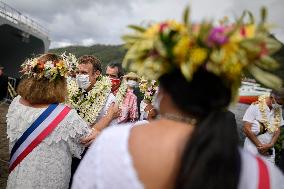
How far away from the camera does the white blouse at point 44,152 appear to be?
286cm

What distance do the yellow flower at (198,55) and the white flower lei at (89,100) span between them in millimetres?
2716

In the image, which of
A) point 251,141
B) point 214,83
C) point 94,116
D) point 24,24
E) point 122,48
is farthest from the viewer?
point 24,24

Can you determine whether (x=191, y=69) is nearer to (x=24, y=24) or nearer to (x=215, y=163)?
(x=215, y=163)

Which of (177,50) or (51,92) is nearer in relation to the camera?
(177,50)

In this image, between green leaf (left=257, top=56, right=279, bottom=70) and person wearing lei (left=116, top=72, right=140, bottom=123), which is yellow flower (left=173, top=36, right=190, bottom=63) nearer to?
green leaf (left=257, top=56, right=279, bottom=70)

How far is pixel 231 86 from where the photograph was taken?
158 centimetres

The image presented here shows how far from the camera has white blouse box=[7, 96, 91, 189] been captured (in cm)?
286

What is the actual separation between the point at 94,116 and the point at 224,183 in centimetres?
279

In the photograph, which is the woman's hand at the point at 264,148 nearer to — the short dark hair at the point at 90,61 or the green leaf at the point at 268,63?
the short dark hair at the point at 90,61

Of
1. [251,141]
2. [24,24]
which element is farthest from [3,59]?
[251,141]

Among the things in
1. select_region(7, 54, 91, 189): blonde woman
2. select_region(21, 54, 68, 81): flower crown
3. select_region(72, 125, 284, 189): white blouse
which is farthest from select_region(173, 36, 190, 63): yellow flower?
select_region(21, 54, 68, 81): flower crown

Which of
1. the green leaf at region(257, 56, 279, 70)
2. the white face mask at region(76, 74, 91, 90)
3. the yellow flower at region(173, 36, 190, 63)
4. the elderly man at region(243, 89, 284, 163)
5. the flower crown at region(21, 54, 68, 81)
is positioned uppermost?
the yellow flower at region(173, 36, 190, 63)

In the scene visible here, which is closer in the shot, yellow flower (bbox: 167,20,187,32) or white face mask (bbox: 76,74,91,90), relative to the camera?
yellow flower (bbox: 167,20,187,32)

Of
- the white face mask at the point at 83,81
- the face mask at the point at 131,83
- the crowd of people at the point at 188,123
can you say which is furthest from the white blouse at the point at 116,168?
the face mask at the point at 131,83
